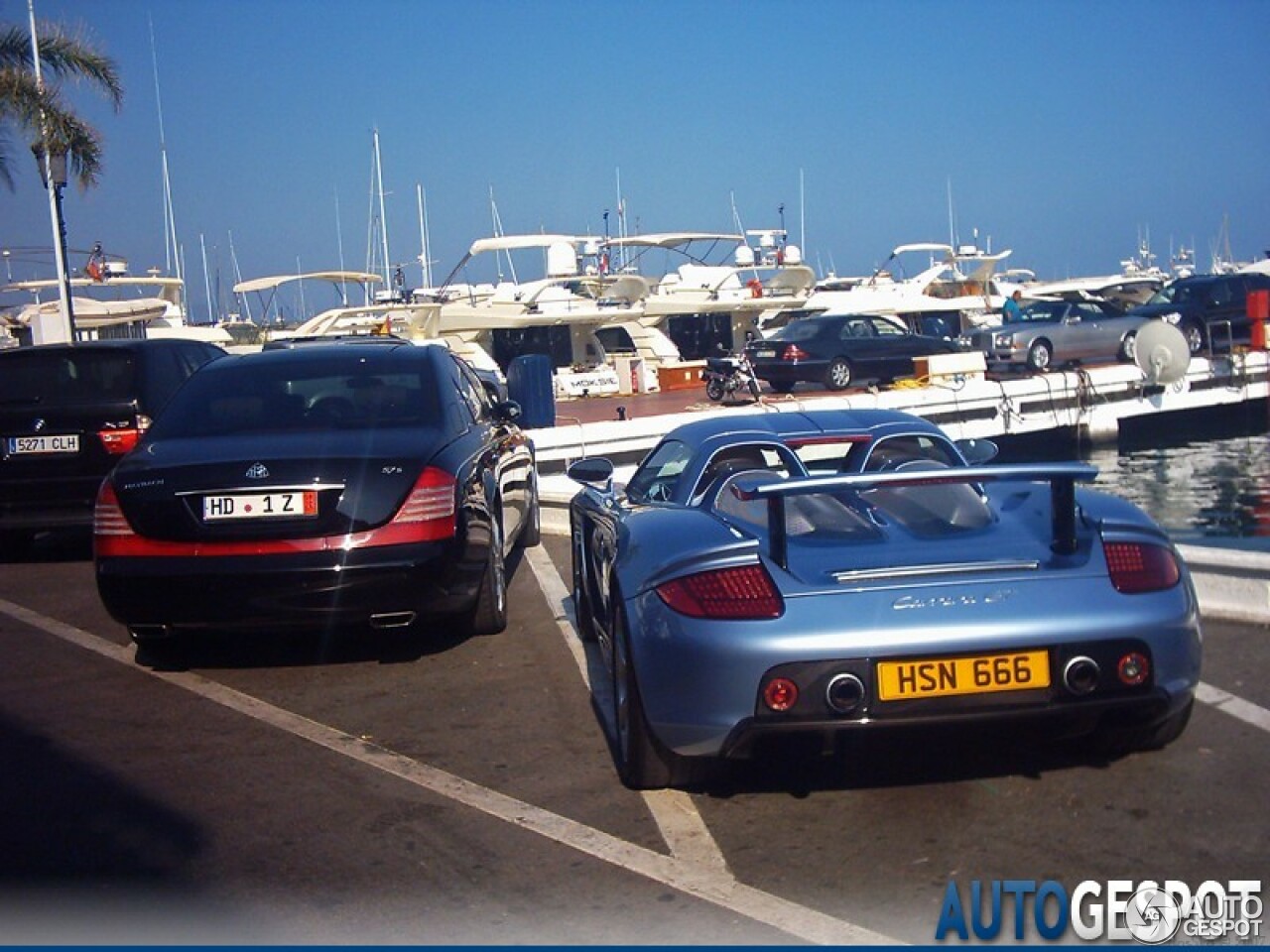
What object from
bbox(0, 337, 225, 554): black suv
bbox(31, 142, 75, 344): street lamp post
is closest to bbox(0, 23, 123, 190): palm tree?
bbox(31, 142, 75, 344): street lamp post

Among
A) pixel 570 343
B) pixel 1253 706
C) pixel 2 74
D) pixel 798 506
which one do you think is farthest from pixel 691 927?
pixel 570 343

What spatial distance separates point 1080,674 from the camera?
13.1 feet

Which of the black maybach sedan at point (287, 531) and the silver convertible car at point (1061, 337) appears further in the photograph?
the silver convertible car at point (1061, 337)

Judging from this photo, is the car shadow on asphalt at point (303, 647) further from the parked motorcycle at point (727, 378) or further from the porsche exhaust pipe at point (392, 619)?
the parked motorcycle at point (727, 378)

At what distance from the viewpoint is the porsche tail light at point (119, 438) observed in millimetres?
9523

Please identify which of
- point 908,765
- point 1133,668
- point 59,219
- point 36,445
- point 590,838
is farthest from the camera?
point 59,219

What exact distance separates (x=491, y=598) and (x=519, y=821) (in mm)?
2669

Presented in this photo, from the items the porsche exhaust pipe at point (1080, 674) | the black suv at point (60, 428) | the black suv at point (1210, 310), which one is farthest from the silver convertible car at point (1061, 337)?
the porsche exhaust pipe at point (1080, 674)

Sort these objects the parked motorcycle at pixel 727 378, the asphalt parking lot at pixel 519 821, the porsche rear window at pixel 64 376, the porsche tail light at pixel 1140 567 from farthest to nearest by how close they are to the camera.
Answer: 1. the parked motorcycle at pixel 727 378
2. the porsche rear window at pixel 64 376
3. the porsche tail light at pixel 1140 567
4. the asphalt parking lot at pixel 519 821

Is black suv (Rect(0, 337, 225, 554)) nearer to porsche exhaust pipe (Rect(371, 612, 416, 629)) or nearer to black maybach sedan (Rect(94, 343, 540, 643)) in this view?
black maybach sedan (Rect(94, 343, 540, 643))

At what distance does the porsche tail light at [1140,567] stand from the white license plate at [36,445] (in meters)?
7.54

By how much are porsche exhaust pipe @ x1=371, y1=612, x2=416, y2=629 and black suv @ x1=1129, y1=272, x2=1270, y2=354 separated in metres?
24.2

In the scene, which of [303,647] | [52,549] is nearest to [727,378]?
[52,549]

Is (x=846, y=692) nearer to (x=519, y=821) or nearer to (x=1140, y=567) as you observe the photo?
(x=1140, y=567)
